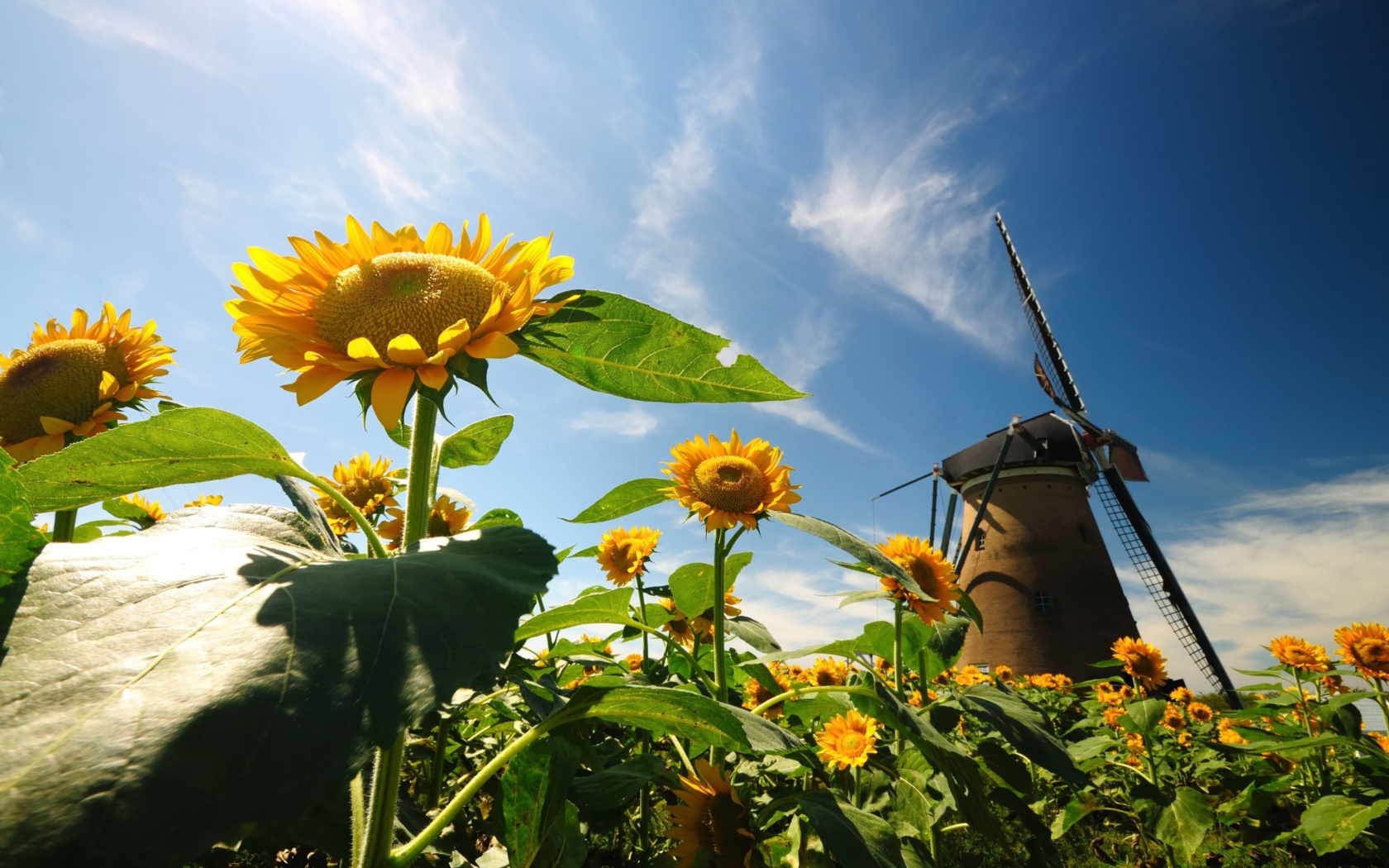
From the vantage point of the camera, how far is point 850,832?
1540mm

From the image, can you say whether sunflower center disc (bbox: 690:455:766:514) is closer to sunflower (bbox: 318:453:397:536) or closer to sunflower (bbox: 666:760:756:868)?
sunflower (bbox: 666:760:756:868)

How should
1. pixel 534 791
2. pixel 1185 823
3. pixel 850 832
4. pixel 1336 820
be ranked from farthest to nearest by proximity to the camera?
pixel 1185 823, pixel 1336 820, pixel 850 832, pixel 534 791

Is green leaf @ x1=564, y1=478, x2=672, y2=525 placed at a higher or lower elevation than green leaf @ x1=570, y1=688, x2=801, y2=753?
higher

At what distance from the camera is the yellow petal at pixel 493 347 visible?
3.71 feet

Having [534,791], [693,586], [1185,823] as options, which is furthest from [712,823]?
[1185,823]

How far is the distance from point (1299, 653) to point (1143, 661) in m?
1.01

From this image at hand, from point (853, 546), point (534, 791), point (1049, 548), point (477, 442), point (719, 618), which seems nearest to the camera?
point (534, 791)

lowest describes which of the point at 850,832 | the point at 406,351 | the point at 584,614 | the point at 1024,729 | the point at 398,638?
the point at 850,832

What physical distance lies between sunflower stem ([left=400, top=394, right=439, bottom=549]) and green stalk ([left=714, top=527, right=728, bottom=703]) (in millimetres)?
1058

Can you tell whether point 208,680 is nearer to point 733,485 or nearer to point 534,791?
point 534,791

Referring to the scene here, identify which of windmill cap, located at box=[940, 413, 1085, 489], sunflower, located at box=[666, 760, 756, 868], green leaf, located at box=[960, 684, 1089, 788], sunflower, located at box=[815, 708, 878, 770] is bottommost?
sunflower, located at box=[666, 760, 756, 868]

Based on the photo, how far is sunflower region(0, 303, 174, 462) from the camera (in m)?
1.88

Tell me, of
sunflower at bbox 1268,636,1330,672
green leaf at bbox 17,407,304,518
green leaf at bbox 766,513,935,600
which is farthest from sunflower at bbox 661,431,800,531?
sunflower at bbox 1268,636,1330,672

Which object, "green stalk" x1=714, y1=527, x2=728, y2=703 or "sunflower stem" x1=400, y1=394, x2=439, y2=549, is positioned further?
"green stalk" x1=714, y1=527, x2=728, y2=703
